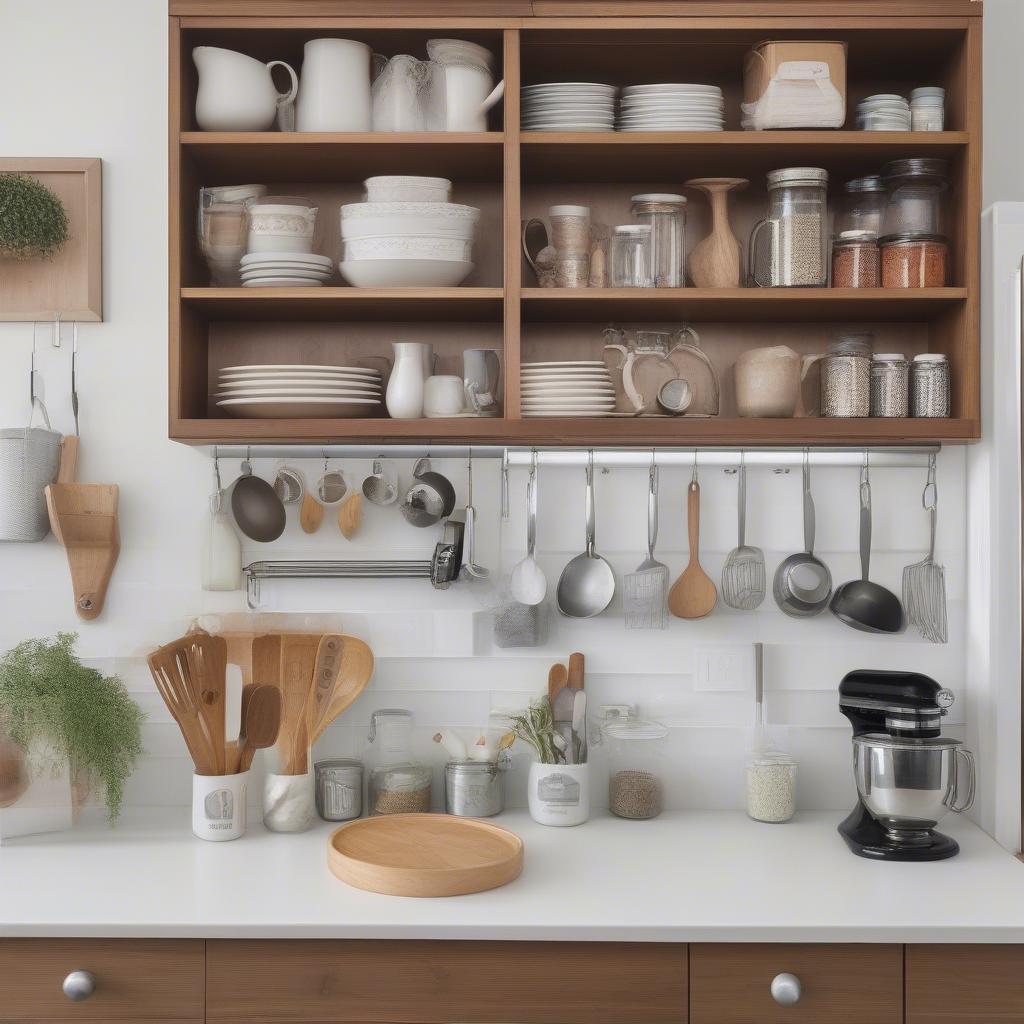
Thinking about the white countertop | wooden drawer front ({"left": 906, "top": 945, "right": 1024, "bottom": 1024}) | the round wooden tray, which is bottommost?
wooden drawer front ({"left": 906, "top": 945, "right": 1024, "bottom": 1024})

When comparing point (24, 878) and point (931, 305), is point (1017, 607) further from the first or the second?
point (24, 878)

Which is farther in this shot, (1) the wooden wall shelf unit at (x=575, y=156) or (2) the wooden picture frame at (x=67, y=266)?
(2) the wooden picture frame at (x=67, y=266)

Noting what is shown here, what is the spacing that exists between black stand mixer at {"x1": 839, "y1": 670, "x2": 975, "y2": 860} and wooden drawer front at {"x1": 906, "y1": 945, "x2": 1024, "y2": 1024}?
25 centimetres

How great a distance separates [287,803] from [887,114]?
165cm

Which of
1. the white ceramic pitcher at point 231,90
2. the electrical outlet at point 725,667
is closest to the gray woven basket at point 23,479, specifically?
the white ceramic pitcher at point 231,90

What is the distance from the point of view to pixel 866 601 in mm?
2068

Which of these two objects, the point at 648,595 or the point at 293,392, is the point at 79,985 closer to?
the point at 293,392

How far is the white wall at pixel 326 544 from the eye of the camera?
2119 mm

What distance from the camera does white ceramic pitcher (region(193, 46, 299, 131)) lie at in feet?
6.12

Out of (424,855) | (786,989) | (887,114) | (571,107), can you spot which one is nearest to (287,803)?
(424,855)

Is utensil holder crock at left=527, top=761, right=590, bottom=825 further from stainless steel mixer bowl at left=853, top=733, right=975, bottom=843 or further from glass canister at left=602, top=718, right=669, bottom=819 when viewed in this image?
stainless steel mixer bowl at left=853, top=733, right=975, bottom=843

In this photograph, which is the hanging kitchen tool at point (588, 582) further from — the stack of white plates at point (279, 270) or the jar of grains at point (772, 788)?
the stack of white plates at point (279, 270)

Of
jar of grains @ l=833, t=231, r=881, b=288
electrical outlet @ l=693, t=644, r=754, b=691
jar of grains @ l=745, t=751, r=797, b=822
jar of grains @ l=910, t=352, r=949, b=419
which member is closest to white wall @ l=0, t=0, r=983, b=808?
electrical outlet @ l=693, t=644, r=754, b=691

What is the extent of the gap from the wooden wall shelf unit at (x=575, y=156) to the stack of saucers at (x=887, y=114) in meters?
0.05
